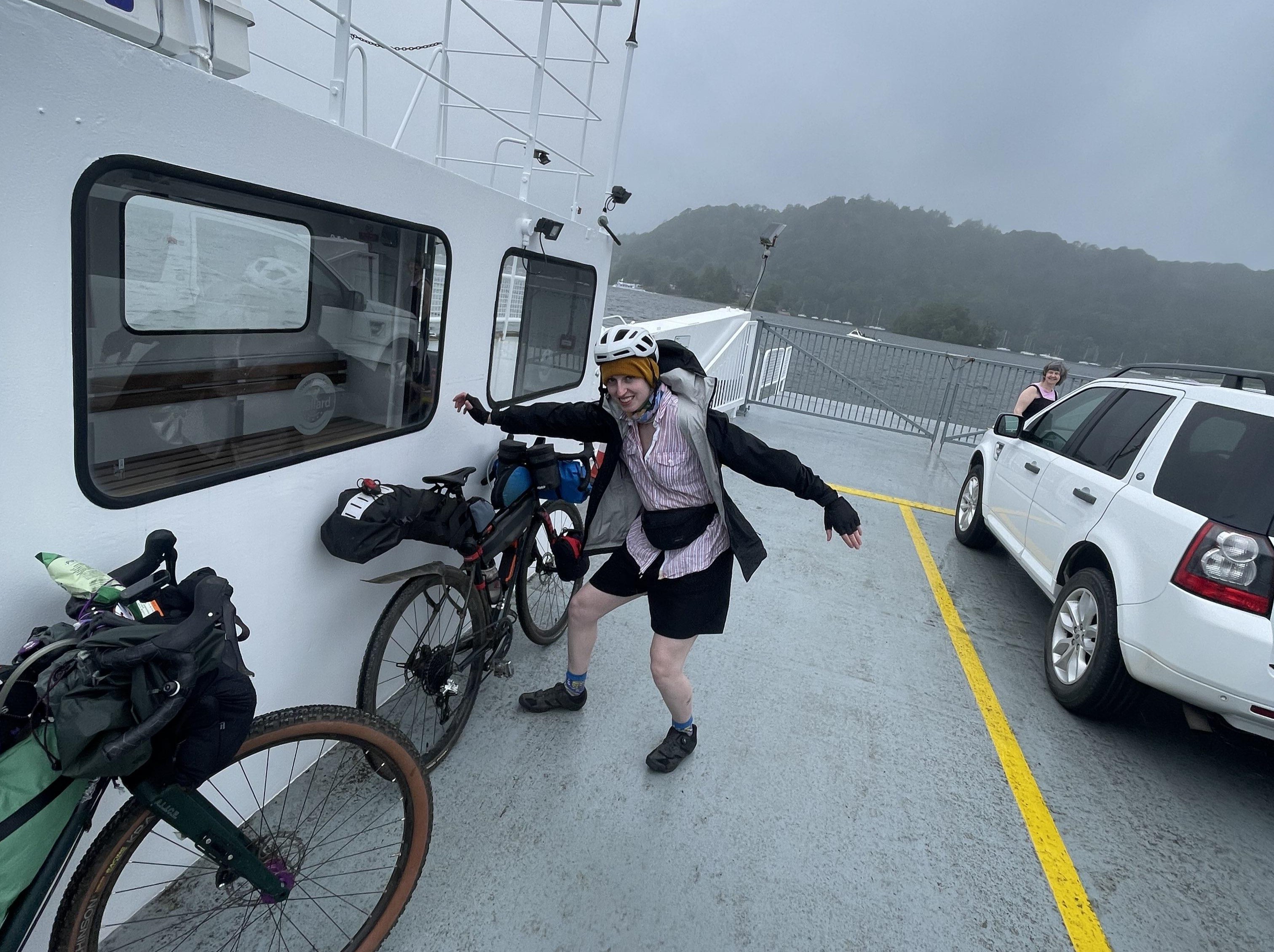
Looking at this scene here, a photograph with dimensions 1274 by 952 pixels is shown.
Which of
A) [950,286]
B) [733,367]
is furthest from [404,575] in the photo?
[950,286]

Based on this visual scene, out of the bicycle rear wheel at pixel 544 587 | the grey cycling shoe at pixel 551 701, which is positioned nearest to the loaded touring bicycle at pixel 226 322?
the bicycle rear wheel at pixel 544 587

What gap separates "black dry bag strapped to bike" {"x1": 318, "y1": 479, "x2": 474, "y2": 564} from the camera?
91.0 inches

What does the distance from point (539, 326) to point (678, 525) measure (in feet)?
6.00

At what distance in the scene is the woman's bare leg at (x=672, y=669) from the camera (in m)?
2.73

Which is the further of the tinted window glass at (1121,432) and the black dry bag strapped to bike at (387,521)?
the tinted window glass at (1121,432)

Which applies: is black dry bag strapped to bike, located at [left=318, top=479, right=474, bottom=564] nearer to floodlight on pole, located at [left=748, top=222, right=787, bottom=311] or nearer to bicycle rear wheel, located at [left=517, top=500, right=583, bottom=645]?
bicycle rear wheel, located at [left=517, top=500, right=583, bottom=645]

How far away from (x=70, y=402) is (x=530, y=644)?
2.64 meters

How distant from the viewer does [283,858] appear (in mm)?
1858

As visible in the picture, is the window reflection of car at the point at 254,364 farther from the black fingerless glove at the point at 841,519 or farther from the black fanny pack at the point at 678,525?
the black fingerless glove at the point at 841,519

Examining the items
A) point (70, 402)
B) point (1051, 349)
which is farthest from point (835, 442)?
point (1051, 349)

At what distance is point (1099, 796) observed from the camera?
3092mm

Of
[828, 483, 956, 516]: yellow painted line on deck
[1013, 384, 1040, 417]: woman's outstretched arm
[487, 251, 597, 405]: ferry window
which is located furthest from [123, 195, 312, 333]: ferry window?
[1013, 384, 1040, 417]: woman's outstretched arm

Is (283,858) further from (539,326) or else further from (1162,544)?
(1162,544)

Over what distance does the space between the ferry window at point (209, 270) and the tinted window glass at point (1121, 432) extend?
4179 millimetres
